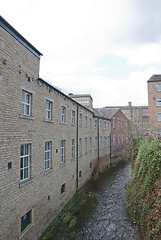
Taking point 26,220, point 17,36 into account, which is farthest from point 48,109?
point 26,220

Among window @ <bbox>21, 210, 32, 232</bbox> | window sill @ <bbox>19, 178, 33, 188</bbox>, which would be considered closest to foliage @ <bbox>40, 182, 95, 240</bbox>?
window @ <bbox>21, 210, 32, 232</bbox>

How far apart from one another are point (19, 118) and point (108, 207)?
10.5m

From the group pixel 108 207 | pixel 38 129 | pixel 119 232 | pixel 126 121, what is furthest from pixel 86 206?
pixel 126 121

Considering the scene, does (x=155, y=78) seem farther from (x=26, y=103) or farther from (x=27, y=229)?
(x=27, y=229)

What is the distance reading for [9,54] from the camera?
6.87 metres

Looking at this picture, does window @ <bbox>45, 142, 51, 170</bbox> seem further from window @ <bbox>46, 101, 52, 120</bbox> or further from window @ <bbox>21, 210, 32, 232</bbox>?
window @ <bbox>21, 210, 32, 232</bbox>

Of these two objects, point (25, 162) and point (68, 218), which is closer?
point (25, 162)

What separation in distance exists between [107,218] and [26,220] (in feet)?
20.4

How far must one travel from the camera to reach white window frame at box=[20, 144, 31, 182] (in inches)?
305

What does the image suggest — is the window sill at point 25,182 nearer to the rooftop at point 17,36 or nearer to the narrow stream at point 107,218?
the narrow stream at point 107,218

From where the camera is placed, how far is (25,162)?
26.4 feet

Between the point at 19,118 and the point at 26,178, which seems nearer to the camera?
the point at 19,118

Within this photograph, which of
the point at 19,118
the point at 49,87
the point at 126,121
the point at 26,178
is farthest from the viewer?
the point at 126,121

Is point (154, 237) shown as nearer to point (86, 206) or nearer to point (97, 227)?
point (97, 227)
